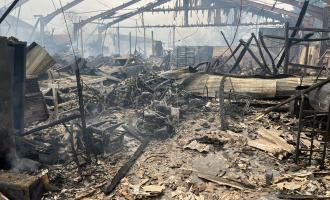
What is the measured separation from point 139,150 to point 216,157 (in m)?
1.85

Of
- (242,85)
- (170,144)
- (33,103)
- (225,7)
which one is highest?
(225,7)

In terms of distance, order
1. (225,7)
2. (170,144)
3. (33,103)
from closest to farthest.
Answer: (170,144) → (33,103) → (225,7)

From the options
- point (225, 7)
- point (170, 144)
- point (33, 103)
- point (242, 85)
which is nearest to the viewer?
point (170, 144)

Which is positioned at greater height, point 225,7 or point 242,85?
point 225,7

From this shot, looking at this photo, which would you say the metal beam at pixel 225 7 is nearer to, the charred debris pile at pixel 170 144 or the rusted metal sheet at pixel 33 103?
the charred debris pile at pixel 170 144

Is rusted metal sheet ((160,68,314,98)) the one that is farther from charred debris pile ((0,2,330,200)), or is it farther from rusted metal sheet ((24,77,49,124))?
rusted metal sheet ((24,77,49,124))

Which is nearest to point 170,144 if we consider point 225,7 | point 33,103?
point 33,103

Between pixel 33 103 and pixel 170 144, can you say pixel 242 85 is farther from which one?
pixel 33 103

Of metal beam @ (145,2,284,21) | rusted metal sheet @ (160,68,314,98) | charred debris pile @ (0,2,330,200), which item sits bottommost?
charred debris pile @ (0,2,330,200)

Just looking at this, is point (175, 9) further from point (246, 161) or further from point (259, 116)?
point (246, 161)

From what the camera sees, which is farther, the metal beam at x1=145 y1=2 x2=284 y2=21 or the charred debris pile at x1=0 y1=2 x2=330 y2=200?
the metal beam at x1=145 y1=2 x2=284 y2=21

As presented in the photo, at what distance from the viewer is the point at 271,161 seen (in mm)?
6352

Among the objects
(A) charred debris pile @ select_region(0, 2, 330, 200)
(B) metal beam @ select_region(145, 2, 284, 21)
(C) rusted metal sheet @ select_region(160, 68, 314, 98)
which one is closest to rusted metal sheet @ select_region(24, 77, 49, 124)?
(A) charred debris pile @ select_region(0, 2, 330, 200)

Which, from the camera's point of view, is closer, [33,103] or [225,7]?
[33,103]
